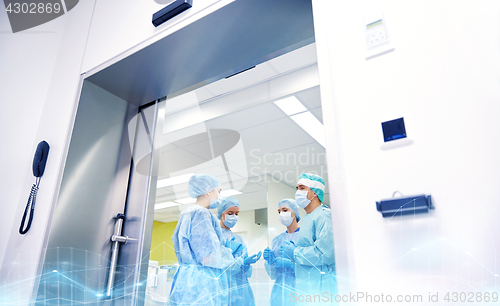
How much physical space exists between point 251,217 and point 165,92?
89cm

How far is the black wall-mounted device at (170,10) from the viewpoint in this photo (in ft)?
4.50

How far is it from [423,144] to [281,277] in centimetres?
64

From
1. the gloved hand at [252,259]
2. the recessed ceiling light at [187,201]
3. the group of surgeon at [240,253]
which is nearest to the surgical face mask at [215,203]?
the group of surgeon at [240,253]

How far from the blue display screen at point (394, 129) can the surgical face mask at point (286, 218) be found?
0.58 metres

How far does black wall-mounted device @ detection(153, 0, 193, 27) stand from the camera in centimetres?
137

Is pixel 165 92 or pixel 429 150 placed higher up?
pixel 165 92

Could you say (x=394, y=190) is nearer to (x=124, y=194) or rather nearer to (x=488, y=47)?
(x=488, y=47)

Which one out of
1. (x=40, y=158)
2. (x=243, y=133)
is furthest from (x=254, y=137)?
(x=40, y=158)

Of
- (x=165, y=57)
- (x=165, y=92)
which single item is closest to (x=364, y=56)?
(x=165, y=57)

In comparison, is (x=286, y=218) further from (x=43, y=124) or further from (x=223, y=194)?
(x=43, y=124)

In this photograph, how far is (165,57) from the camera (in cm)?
154

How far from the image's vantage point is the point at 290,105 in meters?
2.06

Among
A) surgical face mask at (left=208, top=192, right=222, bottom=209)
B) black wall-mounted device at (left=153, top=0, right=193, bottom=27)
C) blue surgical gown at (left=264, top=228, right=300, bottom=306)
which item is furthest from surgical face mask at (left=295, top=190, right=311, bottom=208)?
black wall-mounted device at (left=153, top=0, right=193, bottom=27)

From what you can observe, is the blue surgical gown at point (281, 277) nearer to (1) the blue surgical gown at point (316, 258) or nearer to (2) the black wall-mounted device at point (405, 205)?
(1) the blue surgical gown at point (316, 258)
